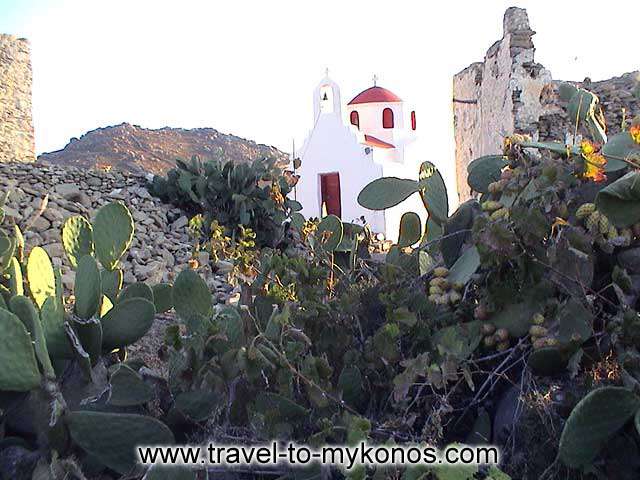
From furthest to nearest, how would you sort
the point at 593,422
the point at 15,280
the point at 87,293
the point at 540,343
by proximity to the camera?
the point at 15,280
the point at 87,293
the point at 540,343
the point at 593,422

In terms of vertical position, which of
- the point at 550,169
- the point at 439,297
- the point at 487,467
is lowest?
the point at 487,467

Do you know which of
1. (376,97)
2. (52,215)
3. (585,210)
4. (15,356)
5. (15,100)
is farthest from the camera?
(376,97)

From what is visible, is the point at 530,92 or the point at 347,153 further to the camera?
the point at 347,153

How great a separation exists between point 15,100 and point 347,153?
5979 millimetres

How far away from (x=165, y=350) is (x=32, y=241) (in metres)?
4.27

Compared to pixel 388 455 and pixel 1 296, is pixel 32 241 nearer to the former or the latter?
pixel 1 296

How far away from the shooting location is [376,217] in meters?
11.6

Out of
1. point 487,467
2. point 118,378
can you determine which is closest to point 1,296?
point 118,378

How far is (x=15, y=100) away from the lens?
13391mm

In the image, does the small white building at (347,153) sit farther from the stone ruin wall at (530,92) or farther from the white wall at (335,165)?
the stone ruin wall at (530,92)

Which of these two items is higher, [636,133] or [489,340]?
[636,133]

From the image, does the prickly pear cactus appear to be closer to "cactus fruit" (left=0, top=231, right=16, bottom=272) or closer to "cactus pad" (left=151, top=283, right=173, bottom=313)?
"cactus pad" (left=151, top=283, right=173, bottom=313)

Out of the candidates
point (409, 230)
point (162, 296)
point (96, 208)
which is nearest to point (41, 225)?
point (96, 208)

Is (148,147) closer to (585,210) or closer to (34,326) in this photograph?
(34,326)
